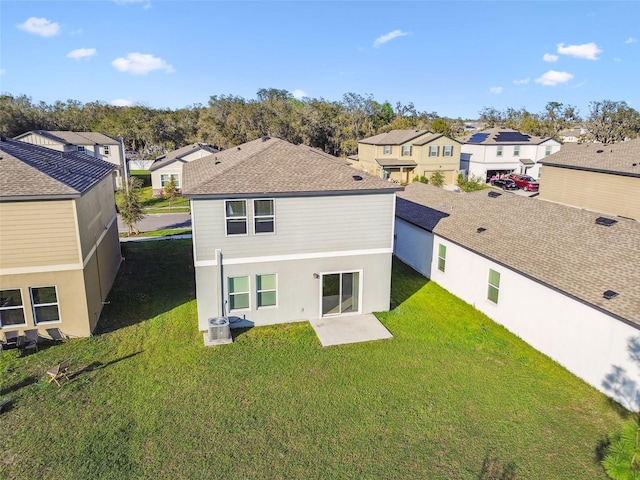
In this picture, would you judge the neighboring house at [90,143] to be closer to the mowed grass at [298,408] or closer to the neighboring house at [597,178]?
the mowed grass at [298,408]

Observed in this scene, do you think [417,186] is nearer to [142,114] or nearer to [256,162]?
[256,162]

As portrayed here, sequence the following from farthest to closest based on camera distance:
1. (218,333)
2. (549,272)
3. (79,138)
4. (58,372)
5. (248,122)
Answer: (248,122), (79,138), (218,333), (549,272), (58,372)

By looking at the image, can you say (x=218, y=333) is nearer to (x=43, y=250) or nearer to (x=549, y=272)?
(x=43, y=250)

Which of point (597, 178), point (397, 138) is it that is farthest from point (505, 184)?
point (597, 178)

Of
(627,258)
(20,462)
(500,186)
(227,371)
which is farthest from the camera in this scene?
(500,186)

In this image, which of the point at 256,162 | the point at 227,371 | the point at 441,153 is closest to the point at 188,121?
the point at 441,153

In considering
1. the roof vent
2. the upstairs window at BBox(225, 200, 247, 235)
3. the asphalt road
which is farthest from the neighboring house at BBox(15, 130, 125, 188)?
the roof vent
